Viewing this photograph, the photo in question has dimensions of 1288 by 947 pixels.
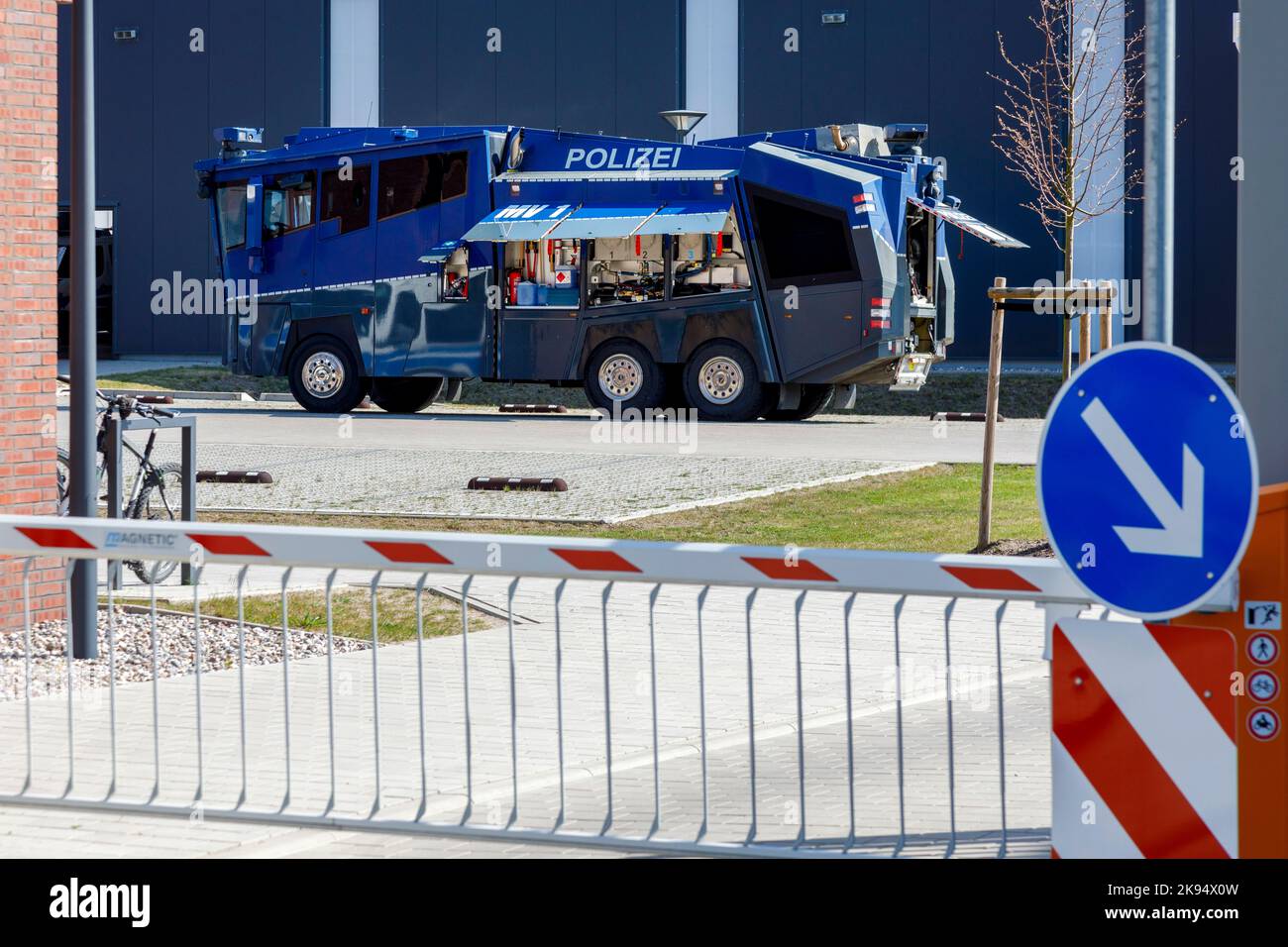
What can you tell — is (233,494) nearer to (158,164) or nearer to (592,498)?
(592,498)

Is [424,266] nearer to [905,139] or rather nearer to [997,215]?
[905,139]

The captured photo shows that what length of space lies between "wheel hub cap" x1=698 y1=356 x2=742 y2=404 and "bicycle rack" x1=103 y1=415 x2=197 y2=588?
42.4ft

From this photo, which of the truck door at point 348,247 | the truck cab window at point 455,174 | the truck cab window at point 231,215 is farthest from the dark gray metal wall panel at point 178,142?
the truck cab window at point 455,174

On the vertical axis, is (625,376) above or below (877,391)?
above

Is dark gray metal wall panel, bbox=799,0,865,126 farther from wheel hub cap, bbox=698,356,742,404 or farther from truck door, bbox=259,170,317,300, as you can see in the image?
truck door, bbox=259,170,317,300

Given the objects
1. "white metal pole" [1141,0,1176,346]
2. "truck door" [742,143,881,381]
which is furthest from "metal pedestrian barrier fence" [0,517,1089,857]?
"truck door" [742,143,881,381]

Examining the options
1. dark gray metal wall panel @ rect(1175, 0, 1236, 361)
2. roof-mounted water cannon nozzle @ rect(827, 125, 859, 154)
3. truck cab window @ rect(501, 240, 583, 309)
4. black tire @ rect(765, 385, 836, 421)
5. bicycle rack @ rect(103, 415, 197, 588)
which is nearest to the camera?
bicycle rack @ rect(103, 415, 197, 588)

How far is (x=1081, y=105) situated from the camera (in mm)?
30875

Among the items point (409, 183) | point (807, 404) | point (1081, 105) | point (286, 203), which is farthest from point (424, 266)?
point (1081, 105)

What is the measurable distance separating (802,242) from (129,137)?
21717mm

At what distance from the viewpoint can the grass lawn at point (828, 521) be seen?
13070 mm

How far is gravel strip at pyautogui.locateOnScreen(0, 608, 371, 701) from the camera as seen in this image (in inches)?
326

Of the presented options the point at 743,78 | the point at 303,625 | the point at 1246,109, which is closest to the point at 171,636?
the point at 303,625

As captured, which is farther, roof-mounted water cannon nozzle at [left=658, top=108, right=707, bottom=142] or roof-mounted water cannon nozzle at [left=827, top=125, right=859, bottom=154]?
roof-mounted water cannon nozzle at [left=658, top=108, right=707, bottom=142]
